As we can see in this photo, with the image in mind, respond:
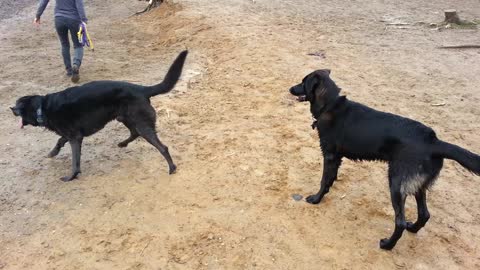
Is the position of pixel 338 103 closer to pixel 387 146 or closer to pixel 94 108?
pixel 387 146

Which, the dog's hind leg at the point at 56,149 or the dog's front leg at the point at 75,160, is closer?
the dog's front leg at the point at 75,160

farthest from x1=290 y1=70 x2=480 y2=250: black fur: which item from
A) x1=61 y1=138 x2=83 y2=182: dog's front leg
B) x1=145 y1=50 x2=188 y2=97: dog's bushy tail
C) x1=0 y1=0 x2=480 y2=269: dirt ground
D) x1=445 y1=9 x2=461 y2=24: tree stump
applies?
x1=445 y1=9 x2=461 y2=24: tree stump

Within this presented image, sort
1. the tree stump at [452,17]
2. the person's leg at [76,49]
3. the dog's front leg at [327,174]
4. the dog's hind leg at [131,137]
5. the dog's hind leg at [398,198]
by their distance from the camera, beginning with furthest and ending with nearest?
the tree stump at [452,17]
the person's leg at [76,49]
the dog's hind leg at [131,137]
the dog's front leg at [327,174]
the dog's hind leg at [398,198]

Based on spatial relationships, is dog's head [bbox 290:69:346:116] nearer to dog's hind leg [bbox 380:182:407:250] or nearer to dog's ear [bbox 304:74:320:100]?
dog's ear [bbox 304:74:320:100]

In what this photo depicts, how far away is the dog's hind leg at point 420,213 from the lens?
3803 millimetres

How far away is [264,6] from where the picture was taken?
42.2ft

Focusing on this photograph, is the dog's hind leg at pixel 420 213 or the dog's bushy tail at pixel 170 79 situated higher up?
the dog's bushy tail at pixel 170 79

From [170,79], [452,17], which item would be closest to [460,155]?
[170,79]

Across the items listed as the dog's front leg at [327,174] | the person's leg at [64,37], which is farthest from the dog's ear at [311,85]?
the person's leg at [64,37]

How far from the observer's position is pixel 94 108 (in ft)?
16.1

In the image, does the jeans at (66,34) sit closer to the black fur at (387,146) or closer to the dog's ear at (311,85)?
the black fur at (387,146)

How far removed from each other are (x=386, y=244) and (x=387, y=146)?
0.90 m

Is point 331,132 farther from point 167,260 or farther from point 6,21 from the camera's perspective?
point 6,21

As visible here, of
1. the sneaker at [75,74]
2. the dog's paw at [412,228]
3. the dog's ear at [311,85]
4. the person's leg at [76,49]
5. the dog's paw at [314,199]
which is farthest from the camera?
the sneaker at [75,74]
